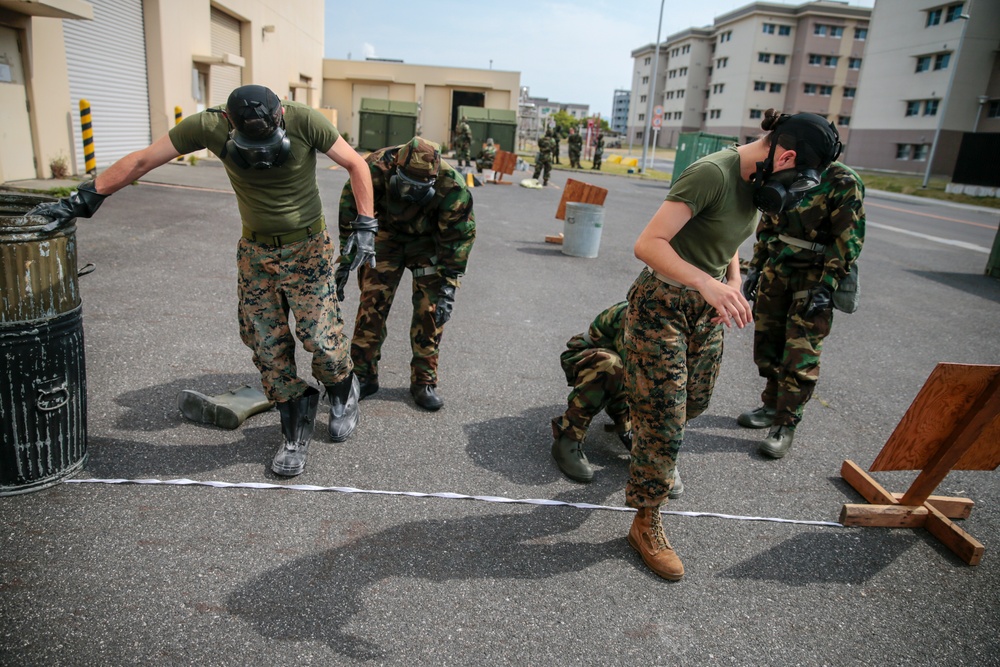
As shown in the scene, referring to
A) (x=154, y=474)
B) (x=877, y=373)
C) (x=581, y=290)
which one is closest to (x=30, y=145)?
(x=581, y=290)

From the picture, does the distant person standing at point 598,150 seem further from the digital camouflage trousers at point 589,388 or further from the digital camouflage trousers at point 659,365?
the digital camouflage trousers at point 659,365

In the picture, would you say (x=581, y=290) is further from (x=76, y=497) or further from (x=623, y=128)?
(x=623, y=128)

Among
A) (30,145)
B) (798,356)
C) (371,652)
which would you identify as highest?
(30,145)

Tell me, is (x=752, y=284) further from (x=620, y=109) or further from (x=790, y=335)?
(x=620, y=109)

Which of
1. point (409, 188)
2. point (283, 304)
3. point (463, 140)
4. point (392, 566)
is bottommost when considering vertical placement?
point (392, 566)

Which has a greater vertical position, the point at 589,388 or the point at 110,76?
the point at 110,76

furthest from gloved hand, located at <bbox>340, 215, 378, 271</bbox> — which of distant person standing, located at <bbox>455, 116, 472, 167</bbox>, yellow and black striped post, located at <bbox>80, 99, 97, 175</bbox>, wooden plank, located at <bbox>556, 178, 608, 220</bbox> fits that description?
distant person standing, located at <bbox>455, 116, 472, 167</bbox>

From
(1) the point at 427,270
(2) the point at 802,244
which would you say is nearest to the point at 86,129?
(1) the point at 427,270

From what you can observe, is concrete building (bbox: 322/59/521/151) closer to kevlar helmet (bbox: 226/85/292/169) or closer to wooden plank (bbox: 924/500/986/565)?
kevlar helmet (bbox: 226/85/292/169)

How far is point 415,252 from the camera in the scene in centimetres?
405

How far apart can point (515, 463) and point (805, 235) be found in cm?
223

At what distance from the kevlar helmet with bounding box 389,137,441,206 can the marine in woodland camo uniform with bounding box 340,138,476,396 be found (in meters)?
0.06

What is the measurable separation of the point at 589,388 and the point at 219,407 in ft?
7.08

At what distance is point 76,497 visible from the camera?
2.91 metres
